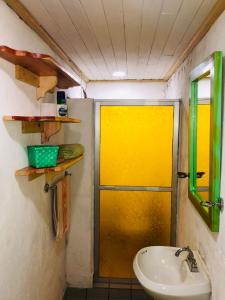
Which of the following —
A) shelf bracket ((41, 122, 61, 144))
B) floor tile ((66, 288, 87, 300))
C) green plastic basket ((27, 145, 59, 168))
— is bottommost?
floor tile ((66, 288, 87, 300))

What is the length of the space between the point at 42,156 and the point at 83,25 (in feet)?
2.82

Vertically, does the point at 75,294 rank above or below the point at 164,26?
below

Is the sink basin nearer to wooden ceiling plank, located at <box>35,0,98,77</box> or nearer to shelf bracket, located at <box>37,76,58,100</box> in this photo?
shelf bracket, located at <box>37,76,58,100</box>

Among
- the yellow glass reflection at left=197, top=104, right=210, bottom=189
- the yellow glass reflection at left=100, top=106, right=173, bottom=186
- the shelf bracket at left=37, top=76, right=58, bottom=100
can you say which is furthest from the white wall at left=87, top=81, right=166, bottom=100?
the shelf bracket at left=37, top=76, right=58, bottom=100

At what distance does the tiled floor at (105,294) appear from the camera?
8.15 feet

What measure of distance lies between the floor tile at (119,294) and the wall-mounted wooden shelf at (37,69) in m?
1.96

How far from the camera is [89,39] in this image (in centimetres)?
192

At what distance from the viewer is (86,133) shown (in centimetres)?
247

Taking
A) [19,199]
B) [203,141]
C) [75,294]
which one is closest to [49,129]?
[19,199]

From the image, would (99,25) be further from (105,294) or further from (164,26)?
(105,294)

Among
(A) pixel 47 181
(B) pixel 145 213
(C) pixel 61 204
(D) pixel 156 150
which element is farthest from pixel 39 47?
(B) pixel 145 213

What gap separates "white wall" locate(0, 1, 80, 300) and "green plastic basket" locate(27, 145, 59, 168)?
2.1 inches

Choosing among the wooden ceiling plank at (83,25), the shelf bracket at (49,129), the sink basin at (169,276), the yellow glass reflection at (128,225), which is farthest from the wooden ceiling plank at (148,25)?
the sink basin at (169,276)

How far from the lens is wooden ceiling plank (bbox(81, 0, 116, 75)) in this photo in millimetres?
1381
